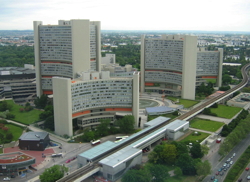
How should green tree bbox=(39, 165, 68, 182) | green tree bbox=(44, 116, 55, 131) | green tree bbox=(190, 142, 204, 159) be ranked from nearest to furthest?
green tree bbox=(39, 165, 68, 182) < green tree bbox=(190, 142, 204, 159) < green tree bbox=(44, 116, 55, 131)

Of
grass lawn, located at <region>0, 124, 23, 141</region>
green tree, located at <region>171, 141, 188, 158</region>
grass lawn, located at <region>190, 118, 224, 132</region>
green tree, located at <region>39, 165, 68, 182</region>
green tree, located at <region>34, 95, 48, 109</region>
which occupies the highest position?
green tree, located at <region>34, 95, 48, 109</region>

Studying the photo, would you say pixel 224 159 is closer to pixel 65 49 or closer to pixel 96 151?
pixel 96 151

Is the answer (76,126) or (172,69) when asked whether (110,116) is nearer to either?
(76,126)

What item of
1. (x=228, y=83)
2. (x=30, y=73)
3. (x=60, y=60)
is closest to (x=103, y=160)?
(x=60, y=60)

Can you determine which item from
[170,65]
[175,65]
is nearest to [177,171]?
[175,65]

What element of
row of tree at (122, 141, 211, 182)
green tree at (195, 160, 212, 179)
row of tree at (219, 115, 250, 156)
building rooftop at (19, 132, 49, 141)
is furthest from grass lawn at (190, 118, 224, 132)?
building rooftop at (19, 132, 49, 141)

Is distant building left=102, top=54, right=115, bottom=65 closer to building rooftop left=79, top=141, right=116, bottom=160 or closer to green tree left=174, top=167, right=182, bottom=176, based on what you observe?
building rooftop left=79, top=141, right=116, bottom=160

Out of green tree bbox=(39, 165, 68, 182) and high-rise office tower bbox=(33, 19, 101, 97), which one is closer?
green tree bbox=(39, 165, 68, 182)
